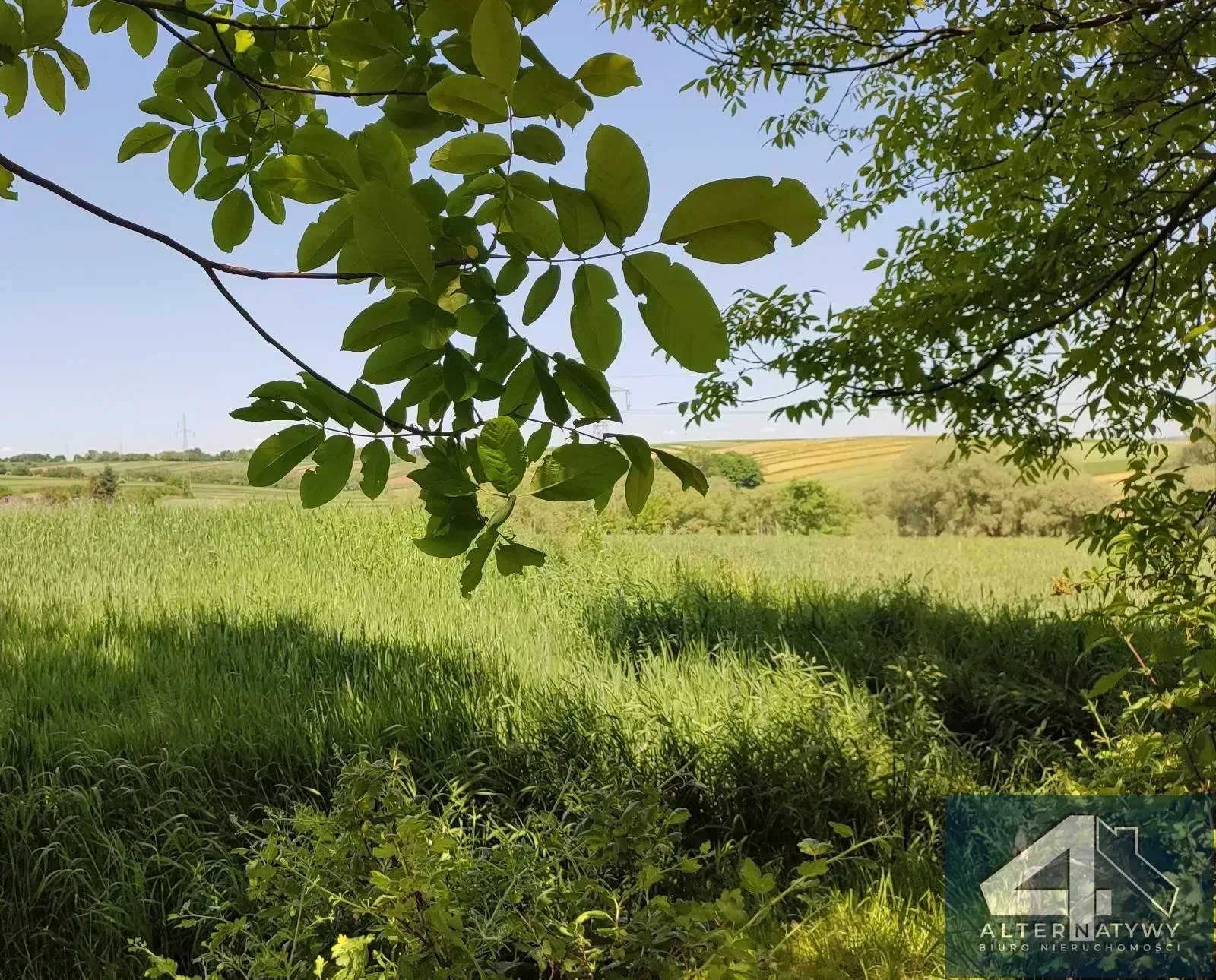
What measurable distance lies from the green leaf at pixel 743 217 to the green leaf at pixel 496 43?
156mm

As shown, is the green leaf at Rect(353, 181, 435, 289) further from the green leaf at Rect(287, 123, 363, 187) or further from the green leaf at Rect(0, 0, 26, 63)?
the green leaf at Rect(0, 0, 26, 63)

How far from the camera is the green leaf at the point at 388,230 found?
0.55m

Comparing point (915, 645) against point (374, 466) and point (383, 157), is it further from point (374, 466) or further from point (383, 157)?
point (383, 157)

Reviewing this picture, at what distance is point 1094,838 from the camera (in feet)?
7.02

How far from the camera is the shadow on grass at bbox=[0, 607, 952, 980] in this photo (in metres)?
2.39

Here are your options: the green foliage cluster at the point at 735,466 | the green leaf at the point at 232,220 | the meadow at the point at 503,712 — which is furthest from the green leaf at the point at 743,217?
the green foliage cluster at the point at 735,466

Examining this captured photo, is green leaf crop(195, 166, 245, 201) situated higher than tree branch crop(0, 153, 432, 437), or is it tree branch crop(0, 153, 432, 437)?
green leaf crop(195, 166, 245, 201)

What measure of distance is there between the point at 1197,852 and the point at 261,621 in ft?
14.6

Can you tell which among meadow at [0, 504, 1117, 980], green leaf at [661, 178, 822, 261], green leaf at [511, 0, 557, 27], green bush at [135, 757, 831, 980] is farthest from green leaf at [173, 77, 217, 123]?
meadow at [0, 504, 1117, 980]

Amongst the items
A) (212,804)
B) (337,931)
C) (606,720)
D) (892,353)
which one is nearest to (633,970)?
(337,931)

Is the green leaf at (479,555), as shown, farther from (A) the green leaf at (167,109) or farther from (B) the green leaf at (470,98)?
(A) the green leaf at (167,109)

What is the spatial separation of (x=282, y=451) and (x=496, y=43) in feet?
1.38

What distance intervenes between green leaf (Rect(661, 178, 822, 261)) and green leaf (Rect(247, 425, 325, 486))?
42 centimetres

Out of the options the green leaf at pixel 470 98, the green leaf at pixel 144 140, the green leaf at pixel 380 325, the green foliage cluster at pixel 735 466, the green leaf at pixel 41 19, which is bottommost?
the green foliage cluster at pixel 735 466
